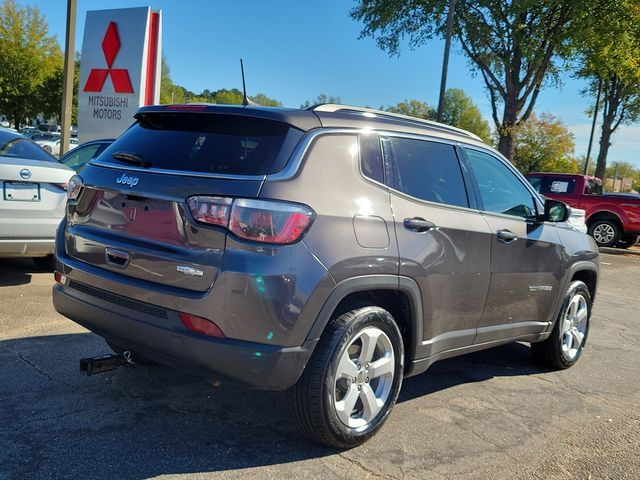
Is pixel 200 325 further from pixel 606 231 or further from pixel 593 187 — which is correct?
pixel 593 187

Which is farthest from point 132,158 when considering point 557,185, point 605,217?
point 605,217

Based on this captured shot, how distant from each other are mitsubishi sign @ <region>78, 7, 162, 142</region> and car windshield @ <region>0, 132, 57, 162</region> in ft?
15.9

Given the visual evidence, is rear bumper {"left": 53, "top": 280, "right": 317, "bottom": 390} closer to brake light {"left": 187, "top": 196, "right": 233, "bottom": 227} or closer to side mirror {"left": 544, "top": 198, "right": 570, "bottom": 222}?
brake light {"left": 187, "top": 196, "right": 233, "bottom": 227}

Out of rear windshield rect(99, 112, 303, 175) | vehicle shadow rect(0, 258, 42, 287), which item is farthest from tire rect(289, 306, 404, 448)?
vehicle shadow rect(0, 258, 42, 287)

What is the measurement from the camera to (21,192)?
5.68 m

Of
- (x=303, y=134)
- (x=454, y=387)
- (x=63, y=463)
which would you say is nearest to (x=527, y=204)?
(x=454, y=387)

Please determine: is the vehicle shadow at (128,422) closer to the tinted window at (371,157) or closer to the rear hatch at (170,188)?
the rear hatch at (170,188)

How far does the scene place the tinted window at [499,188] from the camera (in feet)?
13.7

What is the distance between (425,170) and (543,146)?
42623 mm

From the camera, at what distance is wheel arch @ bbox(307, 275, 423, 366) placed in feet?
9.52

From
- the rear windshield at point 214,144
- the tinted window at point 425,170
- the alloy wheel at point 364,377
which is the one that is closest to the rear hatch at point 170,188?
the rear windshield at point 214,144

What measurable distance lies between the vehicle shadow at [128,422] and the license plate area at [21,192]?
5.73 ft

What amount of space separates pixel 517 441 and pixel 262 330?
6.14ft

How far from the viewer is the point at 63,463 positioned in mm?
2812
